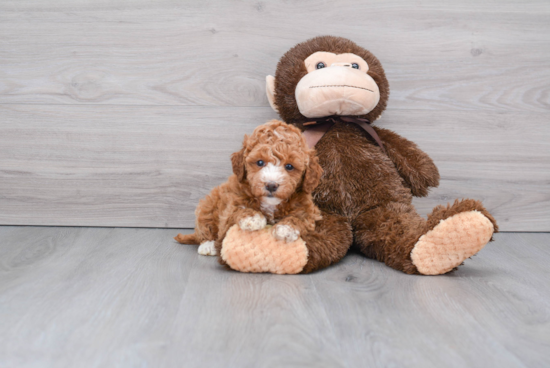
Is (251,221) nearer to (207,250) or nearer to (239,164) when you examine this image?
(239,164)

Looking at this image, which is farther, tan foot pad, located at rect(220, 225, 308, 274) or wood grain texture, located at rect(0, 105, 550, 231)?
wood grain texture, located at rect(0, 105, 550, 231)

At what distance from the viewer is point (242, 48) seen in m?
1.35

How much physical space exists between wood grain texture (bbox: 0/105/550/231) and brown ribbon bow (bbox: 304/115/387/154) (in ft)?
0.70

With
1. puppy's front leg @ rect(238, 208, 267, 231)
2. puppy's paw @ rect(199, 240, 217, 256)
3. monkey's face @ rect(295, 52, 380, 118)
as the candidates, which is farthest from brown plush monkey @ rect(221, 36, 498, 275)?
puppy's paw @ rect(199, 240, 217, 256)

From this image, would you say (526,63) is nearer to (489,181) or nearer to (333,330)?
(489,181)

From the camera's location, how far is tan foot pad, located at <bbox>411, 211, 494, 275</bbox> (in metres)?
0.90

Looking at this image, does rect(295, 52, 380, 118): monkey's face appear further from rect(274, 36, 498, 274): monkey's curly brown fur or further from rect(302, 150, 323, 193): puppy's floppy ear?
rect(302, 150, 323, 193): puppy's floppy ear

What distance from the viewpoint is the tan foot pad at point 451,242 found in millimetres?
901

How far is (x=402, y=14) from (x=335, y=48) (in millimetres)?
320

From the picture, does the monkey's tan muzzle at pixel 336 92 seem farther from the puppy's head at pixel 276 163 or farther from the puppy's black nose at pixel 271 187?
the puppy's black nose at pixel 271 187

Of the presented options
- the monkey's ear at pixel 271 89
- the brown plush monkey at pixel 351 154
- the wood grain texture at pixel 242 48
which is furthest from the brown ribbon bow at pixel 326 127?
the wood grain texture at pixel 242 48

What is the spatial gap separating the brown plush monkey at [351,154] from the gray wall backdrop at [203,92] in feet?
0.63

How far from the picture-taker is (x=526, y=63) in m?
1.38

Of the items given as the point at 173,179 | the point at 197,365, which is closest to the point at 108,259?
the point at 173,179
